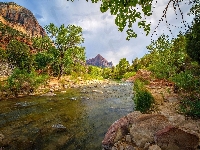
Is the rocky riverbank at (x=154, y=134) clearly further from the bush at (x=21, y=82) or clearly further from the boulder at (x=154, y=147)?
the bush at (x=21, y=82)

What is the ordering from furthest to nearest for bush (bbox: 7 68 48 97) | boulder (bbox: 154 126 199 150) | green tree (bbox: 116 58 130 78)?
green tree (bbox: 116 58 130 78), bush (bbox: 7 68 48 97), boulder (bbox: 154 126 199 150)

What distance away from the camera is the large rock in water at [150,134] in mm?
5977

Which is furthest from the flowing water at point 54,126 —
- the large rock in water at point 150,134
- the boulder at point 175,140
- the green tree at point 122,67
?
the green tree at point 122,67

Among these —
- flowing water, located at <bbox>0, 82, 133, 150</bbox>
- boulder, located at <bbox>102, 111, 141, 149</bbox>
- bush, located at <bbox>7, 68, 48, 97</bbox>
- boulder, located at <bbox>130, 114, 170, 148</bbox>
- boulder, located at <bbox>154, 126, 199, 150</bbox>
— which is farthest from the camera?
bush, located at <bbox>7, 68, 48, 97</bbox>

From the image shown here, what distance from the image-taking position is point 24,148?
27.1 ft

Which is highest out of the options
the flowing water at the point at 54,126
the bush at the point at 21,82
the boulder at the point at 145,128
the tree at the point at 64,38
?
the tree at the point at 64,38

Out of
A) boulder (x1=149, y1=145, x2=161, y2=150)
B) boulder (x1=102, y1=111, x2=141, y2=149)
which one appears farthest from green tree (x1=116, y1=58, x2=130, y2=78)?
boulder (x1=149, y1=145, x2=161, y2=150)

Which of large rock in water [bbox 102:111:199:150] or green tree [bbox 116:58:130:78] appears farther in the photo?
green tree [bbox 116:58:130:78]

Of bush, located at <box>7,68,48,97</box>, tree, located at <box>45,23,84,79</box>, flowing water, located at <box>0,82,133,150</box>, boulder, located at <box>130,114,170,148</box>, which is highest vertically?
tree, located at <box>45,23,84,79</box>

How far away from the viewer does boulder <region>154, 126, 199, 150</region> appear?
5905mm

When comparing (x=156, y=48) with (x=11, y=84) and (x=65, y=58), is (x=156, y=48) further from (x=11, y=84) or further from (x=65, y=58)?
(x=11, y=84)

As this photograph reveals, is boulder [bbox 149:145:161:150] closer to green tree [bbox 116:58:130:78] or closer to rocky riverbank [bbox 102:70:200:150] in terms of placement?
rocky riverbank [bbox 102:70:200:150]

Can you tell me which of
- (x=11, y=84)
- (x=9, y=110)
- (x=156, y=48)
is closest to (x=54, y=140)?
(x=9, y=110)

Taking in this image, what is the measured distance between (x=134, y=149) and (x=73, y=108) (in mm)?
9951
